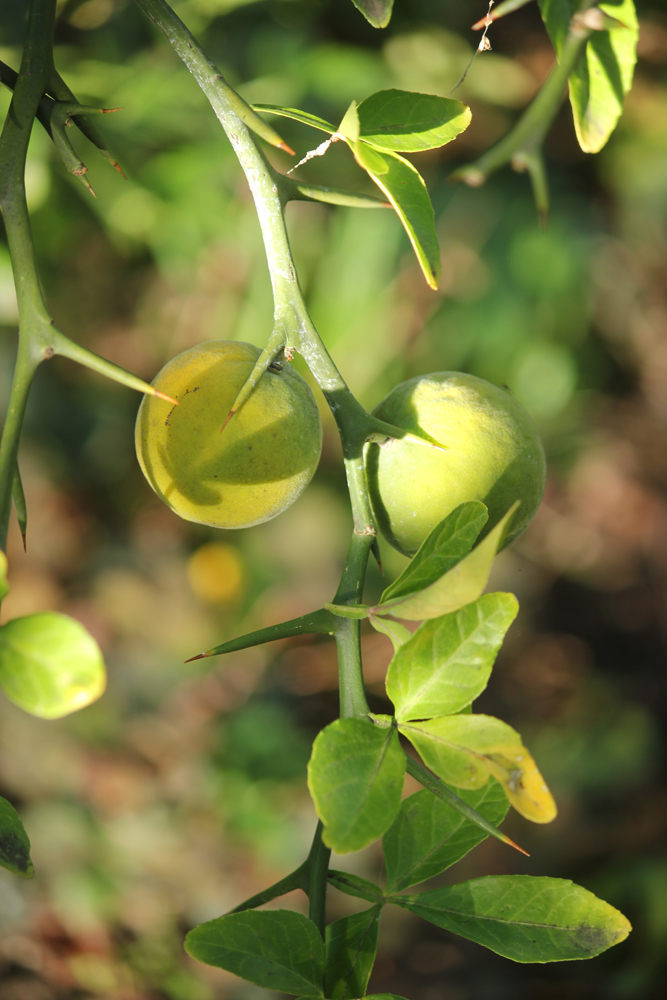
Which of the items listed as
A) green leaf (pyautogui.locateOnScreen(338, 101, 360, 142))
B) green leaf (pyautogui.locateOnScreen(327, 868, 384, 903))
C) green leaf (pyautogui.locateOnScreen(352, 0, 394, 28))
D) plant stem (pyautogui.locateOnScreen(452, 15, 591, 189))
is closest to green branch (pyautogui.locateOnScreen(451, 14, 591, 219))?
plant stem (pyautogui.locateOnScreen(452, 15, 591, 189))

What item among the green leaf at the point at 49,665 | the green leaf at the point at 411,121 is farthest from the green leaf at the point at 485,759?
the green leaf at the point at 411,121

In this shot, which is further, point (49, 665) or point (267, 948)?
point (267, 948)

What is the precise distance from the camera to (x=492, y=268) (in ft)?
7.91

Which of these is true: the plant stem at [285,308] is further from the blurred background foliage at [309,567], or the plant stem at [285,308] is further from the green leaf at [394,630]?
the blurred background foliage at [309,567]

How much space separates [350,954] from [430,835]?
5.2 inches

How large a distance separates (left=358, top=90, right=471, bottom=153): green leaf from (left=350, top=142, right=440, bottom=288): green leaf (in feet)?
0.04

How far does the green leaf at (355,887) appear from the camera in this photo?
26.1 inches

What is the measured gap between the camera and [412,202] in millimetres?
670

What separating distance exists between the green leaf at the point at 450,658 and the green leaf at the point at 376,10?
558 mm

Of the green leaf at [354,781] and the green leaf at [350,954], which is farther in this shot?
the green leaf at [350,954]

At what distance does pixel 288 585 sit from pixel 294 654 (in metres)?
0.28

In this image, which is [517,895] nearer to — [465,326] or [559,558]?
[465,326]

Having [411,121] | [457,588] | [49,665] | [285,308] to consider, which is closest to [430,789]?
[457,588]

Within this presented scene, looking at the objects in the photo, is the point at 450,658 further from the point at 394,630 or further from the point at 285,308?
the point at 285,308
